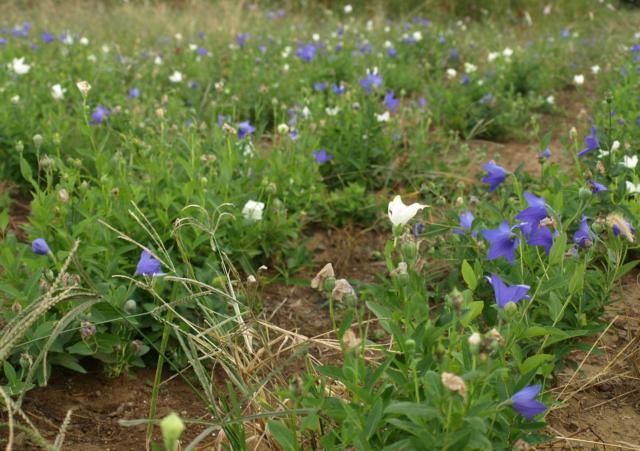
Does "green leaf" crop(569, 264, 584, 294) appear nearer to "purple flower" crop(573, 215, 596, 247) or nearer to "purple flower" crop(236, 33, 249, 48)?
"purple flower" crop(573, 215, 596, 247)

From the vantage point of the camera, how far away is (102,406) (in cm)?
207

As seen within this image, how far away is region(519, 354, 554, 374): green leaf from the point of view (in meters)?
1.50

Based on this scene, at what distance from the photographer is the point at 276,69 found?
17.0 feet

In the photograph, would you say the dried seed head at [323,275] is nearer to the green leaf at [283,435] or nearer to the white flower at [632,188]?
the green leaf at [283,435]

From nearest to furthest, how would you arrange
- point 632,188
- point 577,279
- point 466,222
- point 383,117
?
1. point 577,279
2. point 466,222
3. point 632,188
4. point 383,117

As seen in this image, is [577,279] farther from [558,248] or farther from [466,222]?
[466,222]

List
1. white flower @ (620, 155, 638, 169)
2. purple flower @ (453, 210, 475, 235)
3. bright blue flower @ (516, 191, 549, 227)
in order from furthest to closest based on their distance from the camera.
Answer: white flower @ (620, 155, 638, 169) → purple flower @ (453, 210, 475, 235) → bright blue flower @ (516, 191, 549, 227)

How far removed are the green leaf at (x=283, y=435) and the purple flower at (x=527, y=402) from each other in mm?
458

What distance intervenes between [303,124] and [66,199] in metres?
1.57

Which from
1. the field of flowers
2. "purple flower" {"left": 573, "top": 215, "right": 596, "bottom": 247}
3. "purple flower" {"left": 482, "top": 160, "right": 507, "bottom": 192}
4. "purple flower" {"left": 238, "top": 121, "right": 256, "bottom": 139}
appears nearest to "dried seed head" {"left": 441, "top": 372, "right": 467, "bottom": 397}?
the field of flowers

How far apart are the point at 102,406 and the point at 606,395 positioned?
4.66 feet

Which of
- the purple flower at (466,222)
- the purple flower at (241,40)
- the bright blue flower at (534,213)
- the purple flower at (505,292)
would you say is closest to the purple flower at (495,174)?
the purple flower at (466,222)

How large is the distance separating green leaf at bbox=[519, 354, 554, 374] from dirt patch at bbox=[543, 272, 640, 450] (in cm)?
26

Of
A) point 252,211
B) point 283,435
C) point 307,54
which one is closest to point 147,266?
point 283,435
